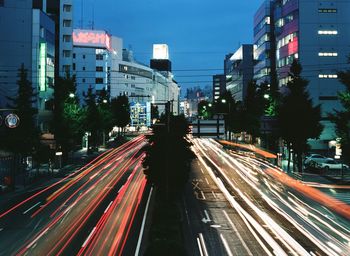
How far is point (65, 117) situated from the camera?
192ft

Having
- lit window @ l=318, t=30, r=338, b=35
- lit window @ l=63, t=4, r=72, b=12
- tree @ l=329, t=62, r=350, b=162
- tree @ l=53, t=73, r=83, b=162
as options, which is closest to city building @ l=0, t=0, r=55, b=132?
tree @ l=53, t=73, r=83, b=162

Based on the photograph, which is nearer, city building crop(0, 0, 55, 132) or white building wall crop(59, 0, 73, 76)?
city building crop(0, 0, 55, 132)

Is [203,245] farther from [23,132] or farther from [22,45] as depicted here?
[22,45]

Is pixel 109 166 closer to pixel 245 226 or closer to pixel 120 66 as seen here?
pixel 245 226

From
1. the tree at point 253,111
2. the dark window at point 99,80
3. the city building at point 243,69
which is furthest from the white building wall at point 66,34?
the city building at point 243,69

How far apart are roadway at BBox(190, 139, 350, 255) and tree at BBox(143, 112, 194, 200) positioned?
2.35 m

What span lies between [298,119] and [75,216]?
106 feet

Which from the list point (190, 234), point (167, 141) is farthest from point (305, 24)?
point (190, 234)

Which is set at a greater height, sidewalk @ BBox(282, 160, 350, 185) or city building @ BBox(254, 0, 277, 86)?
city building @ BBox(254, 0, 277, 86)

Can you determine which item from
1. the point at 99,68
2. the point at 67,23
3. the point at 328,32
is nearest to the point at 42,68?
the point at 67,23

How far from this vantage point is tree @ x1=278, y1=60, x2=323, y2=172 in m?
52.0

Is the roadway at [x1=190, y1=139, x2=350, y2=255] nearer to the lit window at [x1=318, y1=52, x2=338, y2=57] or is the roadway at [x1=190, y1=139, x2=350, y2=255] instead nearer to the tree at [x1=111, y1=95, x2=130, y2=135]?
the lit window at [x1=318, y1=52, x2=338, y2=57]

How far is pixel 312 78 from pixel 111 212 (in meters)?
54.8

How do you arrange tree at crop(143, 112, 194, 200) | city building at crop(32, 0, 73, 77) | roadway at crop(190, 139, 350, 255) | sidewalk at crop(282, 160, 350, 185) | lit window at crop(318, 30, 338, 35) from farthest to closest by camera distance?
city building at crop(32, 0, 73, 77) → lit window at crop(318, 30, 338, 35) → sidewalk at crop(282, 160, 350, 185) → tree at crop(143, 112, 194, 200) → roadway at crop(190, 139, 350, 255)
